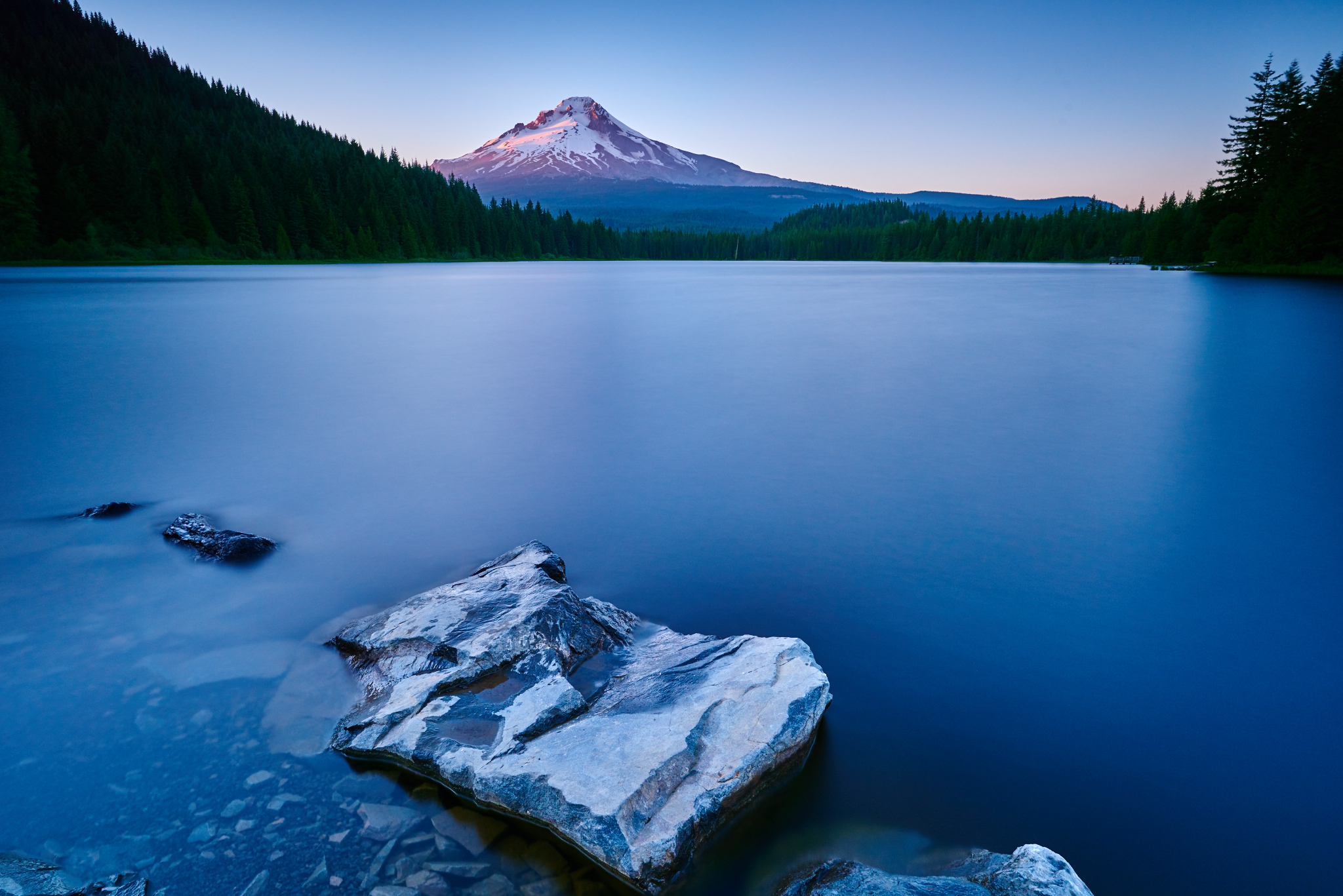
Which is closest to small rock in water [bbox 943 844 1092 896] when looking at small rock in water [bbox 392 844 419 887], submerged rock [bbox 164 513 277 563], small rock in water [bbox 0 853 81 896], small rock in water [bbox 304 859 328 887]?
small rock in water [bbox 392 844 419 887]

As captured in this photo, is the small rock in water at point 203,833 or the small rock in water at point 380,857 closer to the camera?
the small rock in water at point 380,857

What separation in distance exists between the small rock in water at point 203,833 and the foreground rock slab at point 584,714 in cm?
71

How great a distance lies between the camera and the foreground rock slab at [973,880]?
9.36 ft

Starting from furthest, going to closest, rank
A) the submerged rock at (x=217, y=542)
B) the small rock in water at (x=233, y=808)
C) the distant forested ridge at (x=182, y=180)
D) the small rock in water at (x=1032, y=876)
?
the distant forested ridge at (x=182, y=180) → the submerged rock at (x=217, y=542) → the small rock in water at (x=233, y=808) → the small rock in water at (x=1032, y=876)

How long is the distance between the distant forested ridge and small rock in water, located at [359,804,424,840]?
3150 inches

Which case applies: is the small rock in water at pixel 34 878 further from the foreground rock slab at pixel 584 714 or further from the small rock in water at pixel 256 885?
the foreground rock slab at pixel 584 714

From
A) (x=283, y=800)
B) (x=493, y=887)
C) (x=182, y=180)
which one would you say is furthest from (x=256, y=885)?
(x=182, y=180)

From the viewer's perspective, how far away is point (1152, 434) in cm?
1136

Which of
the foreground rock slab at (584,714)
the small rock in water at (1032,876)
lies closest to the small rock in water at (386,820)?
the foreground rock slab at (584,714)

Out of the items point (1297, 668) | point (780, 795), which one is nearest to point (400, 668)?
point (780, 795)

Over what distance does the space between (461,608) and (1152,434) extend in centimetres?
1187

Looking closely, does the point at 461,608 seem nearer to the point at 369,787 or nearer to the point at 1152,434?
the point at 369,787

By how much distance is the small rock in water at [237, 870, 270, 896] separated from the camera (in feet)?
10.6

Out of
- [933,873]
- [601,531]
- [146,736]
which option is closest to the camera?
[933,873]
